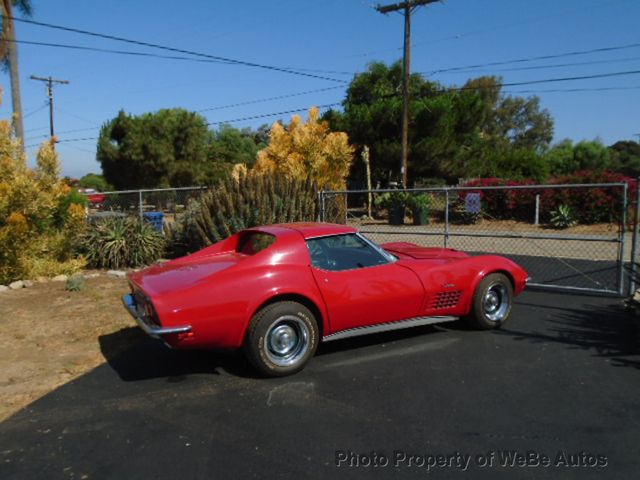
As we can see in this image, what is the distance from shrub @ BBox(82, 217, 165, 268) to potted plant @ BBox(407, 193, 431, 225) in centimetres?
1135

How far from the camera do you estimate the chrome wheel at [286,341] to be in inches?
174

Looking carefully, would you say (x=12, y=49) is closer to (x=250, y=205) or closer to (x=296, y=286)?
(x=250, y=205)

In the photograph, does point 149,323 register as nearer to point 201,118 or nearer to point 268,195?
point 268,195

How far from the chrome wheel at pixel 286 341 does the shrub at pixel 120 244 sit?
6.80 m

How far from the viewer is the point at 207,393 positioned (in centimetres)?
Result: 417

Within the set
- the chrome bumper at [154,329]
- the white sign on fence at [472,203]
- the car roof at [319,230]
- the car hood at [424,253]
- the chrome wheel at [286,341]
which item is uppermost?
the white sign on fence at [472,203]

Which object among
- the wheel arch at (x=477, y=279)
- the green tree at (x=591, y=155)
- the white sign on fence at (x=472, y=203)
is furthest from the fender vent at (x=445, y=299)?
the green tree at (x=591, y=155)

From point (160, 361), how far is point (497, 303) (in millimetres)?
3584

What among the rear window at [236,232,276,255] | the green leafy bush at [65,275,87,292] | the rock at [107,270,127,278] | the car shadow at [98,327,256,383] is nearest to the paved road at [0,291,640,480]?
the car shadow at [98,327,256,383]

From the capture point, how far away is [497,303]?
575 cm

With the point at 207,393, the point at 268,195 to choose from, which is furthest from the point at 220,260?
the point at 268,195

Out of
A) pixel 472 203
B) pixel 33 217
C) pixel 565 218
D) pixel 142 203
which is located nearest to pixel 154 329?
pixel 33 217

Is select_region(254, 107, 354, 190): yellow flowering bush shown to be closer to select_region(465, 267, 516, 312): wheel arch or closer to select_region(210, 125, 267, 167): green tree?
select_region(465, 267, 516, 312): wheel arch

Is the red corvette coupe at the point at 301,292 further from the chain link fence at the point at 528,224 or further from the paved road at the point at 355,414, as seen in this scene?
the chain link fence at the point at 528,224
